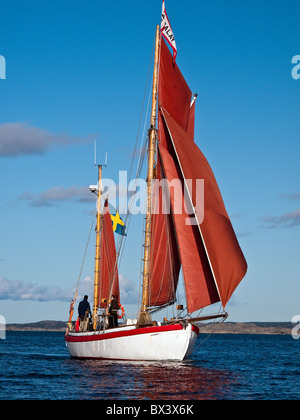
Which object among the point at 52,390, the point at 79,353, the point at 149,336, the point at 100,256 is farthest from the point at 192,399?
the point at 100,256

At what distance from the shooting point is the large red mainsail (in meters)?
35.4

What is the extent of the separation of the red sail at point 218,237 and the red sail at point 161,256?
3495mm

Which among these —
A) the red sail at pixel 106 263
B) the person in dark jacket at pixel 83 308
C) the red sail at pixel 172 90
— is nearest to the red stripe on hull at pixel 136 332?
the person in dark jacket at pixel 83 308

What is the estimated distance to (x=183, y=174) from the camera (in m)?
37.2

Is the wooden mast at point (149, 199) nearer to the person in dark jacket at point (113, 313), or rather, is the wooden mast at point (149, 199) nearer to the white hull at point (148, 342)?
the white hull at point (148, 342)

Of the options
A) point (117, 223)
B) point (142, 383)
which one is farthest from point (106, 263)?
point (142, 383)

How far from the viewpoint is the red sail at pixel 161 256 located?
4038cm

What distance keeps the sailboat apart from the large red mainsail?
0.16 ft

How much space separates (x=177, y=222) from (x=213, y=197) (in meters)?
2.50

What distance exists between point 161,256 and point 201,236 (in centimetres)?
563

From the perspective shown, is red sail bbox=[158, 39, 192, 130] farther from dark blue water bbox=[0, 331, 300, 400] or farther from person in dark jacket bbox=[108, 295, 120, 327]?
dark blue water bbox=[0, 331, 300, 400]

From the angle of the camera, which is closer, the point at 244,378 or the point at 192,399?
the point at 192,399

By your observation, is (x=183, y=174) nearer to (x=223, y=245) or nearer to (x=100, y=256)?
(x=223, y=245)

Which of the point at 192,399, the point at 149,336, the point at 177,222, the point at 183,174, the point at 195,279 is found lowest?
the point at 192,399
